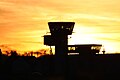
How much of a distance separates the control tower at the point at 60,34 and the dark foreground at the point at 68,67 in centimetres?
189

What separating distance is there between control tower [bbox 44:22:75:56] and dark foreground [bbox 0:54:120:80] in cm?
189

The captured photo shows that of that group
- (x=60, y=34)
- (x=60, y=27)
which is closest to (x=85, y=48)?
(x=60, y=27)

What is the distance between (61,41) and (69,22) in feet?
42.2

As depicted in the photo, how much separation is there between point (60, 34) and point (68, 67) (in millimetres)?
7516

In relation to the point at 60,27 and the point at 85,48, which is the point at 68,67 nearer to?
the point at 60,27

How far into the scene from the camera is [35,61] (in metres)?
113

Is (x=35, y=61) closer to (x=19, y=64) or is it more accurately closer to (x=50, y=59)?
(x=50, y=59)

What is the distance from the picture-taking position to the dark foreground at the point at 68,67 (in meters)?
82.6

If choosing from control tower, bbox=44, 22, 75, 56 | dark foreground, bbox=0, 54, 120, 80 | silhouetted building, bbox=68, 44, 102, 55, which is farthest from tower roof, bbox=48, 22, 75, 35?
silhouetted building, bbox=68, 44, 102, 55

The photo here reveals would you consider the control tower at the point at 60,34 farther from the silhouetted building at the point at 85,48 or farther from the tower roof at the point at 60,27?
the silhouetted building at the point at 85,48

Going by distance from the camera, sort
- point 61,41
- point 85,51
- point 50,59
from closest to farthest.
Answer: point 61,41 < point 50,59 < point 85,51

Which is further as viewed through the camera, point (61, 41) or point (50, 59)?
point (50, 59)

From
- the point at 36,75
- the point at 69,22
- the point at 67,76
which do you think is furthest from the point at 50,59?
the point at 36,75

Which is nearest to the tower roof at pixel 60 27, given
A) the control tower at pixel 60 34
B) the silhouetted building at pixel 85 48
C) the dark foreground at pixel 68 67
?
the control tower at pixel 60 34
